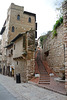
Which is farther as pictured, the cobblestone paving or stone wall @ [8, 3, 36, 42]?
stone wall @ [8, 3, 36, 42]

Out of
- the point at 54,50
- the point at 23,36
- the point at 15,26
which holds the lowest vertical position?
the point at 54,50

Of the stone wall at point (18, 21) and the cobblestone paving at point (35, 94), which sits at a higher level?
the stone wall at point (18, 21)

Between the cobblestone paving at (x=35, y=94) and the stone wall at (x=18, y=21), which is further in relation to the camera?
the stone wall at (x=18, y=21)

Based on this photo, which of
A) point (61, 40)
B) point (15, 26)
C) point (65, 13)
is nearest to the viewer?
point (65, 13)

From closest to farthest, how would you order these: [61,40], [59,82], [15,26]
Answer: [59,82] → [61,40] → [15,26]

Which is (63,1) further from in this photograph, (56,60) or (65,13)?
(56,60)

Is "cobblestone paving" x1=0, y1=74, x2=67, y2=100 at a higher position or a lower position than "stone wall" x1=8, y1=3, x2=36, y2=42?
lower

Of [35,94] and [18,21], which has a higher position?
[18,21]

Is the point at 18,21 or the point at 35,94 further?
the point at 18,21

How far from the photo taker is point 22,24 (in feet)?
85.9

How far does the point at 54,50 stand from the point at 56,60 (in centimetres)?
135

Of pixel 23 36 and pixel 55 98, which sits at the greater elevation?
pixel 23 36

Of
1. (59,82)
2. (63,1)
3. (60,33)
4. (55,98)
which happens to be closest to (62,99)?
(55,98)

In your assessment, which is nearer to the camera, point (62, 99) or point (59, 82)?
point (62, 99)
